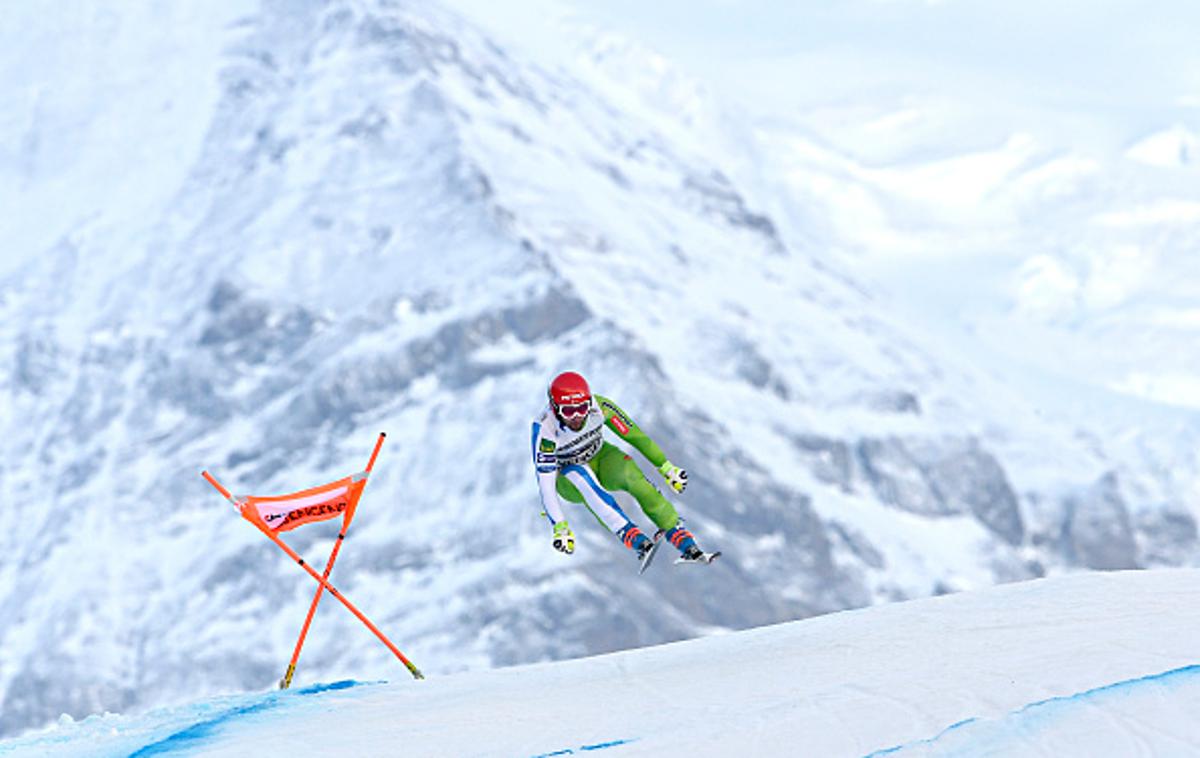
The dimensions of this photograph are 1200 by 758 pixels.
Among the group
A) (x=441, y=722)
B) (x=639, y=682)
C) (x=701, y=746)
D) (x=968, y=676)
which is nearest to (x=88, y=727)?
(x=441, y=722)

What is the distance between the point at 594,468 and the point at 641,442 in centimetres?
155

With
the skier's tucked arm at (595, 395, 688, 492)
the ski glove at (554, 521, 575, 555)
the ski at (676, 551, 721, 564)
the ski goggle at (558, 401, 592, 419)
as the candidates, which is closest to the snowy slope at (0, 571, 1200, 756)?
the ski at (676, 551, 721, 564)

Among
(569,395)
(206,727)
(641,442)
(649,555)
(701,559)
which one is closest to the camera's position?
(206,727)

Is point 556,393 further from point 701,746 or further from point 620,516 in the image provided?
point 701,746

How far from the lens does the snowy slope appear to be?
2039cm

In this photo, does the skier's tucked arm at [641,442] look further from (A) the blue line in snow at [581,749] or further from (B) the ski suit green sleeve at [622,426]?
(A) the blue line in snow at [581,749]

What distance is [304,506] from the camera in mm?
30109

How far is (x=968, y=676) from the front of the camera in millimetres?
22141

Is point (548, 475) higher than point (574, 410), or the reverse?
point (574, 410)

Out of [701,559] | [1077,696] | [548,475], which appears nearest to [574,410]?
[548,475]

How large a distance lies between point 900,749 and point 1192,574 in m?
8.02

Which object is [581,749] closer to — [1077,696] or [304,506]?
[1077,696]

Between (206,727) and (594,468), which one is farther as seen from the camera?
(594,468)

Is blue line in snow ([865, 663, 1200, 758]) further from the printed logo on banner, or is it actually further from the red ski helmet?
the printed logo on banner
